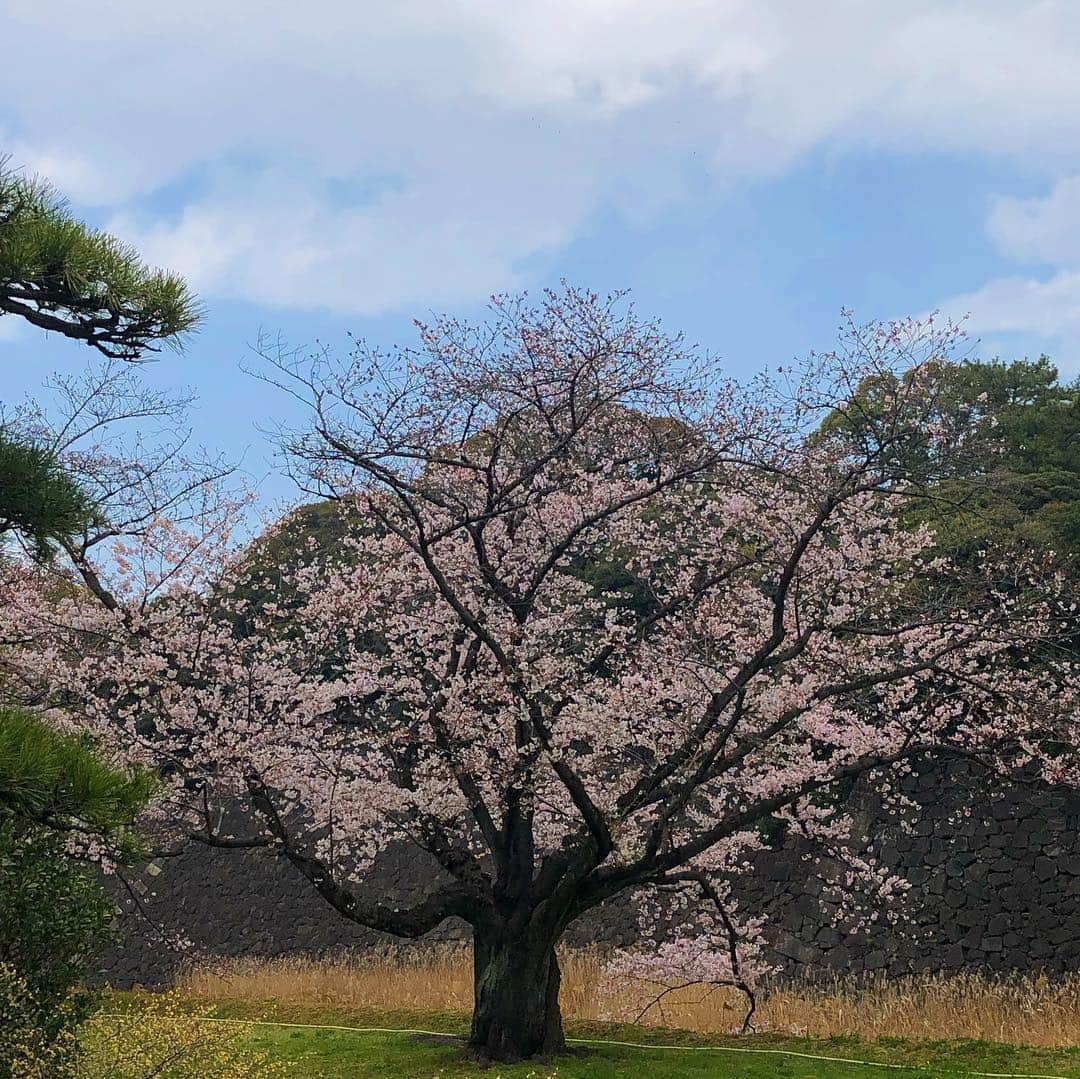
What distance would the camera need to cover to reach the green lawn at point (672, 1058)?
32.8ft

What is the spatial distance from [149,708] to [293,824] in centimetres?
1156

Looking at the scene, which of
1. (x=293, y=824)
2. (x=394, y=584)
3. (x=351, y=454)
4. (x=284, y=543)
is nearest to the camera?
(x=351, y=454)

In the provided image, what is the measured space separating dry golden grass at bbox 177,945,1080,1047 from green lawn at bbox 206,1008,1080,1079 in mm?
840

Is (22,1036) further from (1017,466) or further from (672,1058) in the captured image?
(1017,466)

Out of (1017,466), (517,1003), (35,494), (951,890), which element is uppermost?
(1017,466)

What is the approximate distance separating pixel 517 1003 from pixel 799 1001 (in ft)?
14.9

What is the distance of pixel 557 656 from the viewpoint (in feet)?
35.3

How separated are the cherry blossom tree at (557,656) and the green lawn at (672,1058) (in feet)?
2.17

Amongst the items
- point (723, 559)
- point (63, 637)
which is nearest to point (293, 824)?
point (63, 637)

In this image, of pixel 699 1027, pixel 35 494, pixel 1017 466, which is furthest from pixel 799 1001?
pixel 35 494

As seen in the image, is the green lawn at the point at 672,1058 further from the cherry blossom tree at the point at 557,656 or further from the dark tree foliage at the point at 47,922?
the dark tree foliage at the point at 47,922

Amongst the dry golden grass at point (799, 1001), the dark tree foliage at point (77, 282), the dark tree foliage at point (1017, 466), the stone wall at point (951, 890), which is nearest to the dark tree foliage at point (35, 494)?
the dark tree foliage at point (77, 282)

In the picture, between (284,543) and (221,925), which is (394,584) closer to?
(284,543)

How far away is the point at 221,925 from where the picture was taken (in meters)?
22.7
